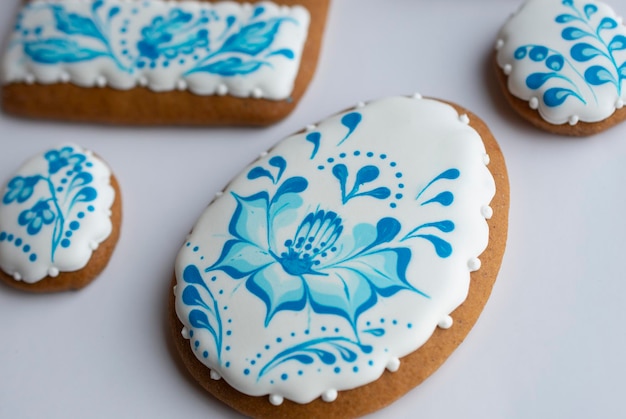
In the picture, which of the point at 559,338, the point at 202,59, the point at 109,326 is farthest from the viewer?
the point at 202,59

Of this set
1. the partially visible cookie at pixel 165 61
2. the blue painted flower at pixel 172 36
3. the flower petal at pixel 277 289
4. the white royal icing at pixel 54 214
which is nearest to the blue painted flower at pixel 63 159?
the white royal icing at pixel 54 214

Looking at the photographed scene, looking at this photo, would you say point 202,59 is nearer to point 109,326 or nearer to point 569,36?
point 109,326

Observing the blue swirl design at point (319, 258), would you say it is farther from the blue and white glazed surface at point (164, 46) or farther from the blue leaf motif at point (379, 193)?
the blue and white glazed surface at point (164, 46)

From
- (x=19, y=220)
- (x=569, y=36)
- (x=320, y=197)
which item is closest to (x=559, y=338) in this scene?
(x=320, y=197)

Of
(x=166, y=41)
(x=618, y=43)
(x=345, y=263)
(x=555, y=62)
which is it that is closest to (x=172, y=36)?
(x=166, y=41)

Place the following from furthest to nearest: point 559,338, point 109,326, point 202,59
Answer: point 202,59 → point 109,326 → point 559,338

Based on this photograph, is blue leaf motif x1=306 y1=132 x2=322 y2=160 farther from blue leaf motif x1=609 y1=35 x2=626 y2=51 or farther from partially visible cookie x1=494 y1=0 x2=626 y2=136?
blue leaf motif x1=609 y1=35 x2=626 y2=51

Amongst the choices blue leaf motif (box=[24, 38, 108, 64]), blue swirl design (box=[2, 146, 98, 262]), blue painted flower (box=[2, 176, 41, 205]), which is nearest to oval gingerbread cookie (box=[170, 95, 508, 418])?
blue swirl design (box=[2, 146, 98, 262])
